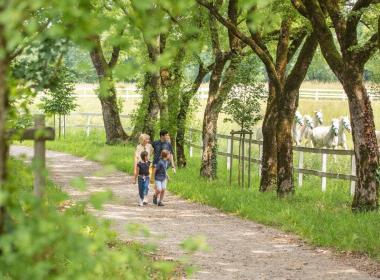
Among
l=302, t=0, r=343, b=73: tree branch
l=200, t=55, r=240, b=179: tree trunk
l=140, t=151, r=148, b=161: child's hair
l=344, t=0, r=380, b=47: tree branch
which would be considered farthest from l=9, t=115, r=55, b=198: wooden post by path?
l=200, t=55, r=240, b=179: tree trunk

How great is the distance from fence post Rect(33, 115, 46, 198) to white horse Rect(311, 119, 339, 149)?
23759 mm

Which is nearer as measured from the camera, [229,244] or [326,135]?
[229,244]

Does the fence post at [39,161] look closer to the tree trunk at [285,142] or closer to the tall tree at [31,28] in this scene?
the tall tree at [31,28]

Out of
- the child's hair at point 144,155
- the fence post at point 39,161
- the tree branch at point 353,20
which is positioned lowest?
the child's hair at point 144,155

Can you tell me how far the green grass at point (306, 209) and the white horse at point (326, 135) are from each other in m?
5.59

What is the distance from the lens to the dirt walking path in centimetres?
958

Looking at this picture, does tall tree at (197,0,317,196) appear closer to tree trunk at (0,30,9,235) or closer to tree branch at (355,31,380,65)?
tree branch at (355,31,380,65)

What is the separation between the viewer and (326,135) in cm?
2869

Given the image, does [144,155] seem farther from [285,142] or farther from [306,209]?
[306,209]

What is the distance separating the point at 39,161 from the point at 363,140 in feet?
37.2

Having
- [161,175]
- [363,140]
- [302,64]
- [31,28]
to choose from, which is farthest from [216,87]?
[31,28]

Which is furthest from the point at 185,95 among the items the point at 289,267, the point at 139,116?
the point at 289,267

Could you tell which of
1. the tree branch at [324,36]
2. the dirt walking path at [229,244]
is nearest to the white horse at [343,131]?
the dirt walking path at [229,244]

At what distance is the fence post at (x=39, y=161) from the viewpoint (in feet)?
10.1
